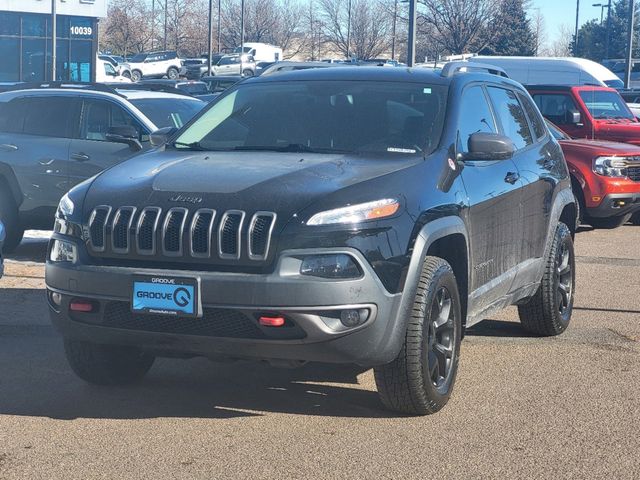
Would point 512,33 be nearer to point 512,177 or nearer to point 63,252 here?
point 512,177

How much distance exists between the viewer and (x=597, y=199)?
1347cm

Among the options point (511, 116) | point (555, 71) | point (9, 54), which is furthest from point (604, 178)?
point (9, 54)

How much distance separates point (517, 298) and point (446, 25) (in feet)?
163

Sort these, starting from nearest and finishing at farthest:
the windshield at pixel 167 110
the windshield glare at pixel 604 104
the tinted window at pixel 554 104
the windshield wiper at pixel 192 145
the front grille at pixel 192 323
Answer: the front grille at pixel 192 323
the windshield wiper at pixel 192 145
the windshield at pixel 167 110
the tinted window at pixel 554 104
the windshield glare at pixel 604 104

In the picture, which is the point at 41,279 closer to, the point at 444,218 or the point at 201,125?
the point at 201,125

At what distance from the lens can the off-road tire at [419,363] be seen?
16.8ft

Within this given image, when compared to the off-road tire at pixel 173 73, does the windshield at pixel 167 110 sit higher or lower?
lower

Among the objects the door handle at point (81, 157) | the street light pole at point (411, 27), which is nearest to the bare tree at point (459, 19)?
the street light pole at point (411, 27)

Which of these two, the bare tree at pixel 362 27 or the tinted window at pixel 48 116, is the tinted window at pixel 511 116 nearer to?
the tinted window at pixel 48 116

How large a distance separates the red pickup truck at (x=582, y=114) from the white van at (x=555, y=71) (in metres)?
12.8

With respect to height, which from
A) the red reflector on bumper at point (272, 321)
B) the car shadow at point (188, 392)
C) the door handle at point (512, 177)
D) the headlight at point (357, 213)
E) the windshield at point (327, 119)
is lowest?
the car shadow at point (188, 392)

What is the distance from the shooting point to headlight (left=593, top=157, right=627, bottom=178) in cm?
1352

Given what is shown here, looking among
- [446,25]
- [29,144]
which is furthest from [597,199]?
[446,25]

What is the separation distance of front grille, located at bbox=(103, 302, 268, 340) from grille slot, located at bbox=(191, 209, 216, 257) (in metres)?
0.26
